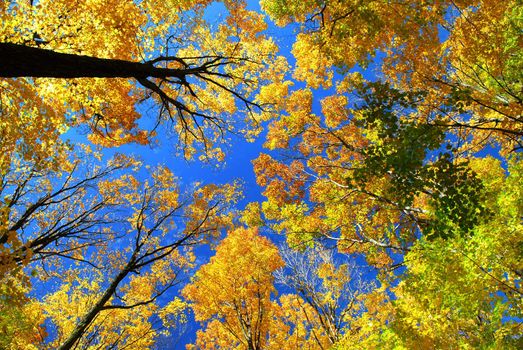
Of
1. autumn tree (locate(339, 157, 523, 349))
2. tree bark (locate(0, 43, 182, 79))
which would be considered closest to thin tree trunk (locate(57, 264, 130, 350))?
tree bark (locate(0, 43, 182, 79))

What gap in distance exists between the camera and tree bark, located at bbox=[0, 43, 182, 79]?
3.09 metres

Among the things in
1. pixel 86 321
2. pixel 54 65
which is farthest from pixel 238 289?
pixel 54 65

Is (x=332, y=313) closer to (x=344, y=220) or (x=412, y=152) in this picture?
(x=344, y=220)

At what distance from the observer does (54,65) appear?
337cm

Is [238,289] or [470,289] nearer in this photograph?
[470,289]

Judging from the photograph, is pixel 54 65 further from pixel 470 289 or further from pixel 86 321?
pixel 470 289

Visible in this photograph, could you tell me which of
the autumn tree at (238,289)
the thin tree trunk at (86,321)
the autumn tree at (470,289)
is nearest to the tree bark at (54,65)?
the thin tree trunk at (86,321)

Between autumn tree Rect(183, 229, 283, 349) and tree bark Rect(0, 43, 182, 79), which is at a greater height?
autumn tree Rect(183, 229, 283, 349)

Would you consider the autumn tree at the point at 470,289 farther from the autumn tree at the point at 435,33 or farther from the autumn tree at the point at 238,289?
the autumn tree at the point at 238,289

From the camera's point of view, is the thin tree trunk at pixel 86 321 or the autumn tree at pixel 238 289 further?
the autumn tree at pixel 238 289

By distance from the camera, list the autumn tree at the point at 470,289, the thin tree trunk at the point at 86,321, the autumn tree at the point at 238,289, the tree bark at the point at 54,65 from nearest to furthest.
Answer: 1. the tree bark at the point at 54,65
2. the thin tree trunk at the point at 86,321
3. the autumn tree at the point at 470,289
4. the autumn tree at the point at 238,289

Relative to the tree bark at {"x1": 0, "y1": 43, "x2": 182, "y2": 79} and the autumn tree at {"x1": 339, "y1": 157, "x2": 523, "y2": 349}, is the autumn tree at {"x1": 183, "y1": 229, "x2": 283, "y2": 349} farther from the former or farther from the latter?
the tree bark at {"x1": 0, "y1": 43, "x2": 182, "y2": 79}

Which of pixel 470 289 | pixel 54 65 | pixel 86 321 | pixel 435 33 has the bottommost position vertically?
pixel 86 321

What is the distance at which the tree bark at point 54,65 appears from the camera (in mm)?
3090
